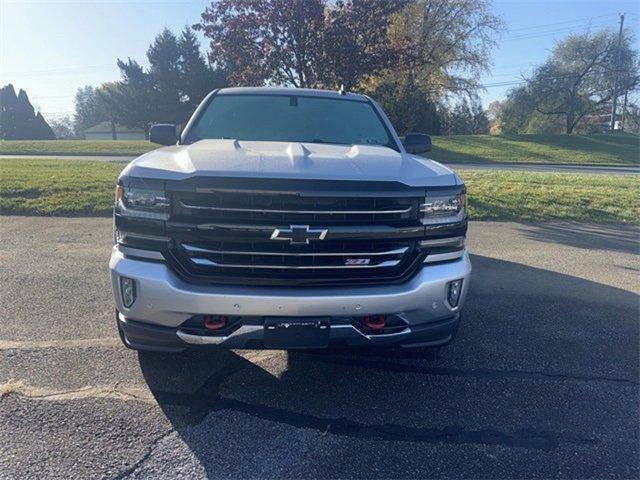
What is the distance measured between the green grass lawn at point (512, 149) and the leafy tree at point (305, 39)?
18070mm

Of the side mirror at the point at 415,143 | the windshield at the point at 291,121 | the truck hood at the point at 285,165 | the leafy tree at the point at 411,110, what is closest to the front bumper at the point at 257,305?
the truck hood at the point at 285,165

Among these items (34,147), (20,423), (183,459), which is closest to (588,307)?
(183,459)

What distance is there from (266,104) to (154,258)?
2.30 metres

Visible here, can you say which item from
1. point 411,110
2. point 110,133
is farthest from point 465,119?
point 110,133

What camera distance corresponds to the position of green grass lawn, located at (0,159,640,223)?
28.7 feet

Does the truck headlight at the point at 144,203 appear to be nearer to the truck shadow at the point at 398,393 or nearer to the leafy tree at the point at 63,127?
the truck shadow at the point at 398,393

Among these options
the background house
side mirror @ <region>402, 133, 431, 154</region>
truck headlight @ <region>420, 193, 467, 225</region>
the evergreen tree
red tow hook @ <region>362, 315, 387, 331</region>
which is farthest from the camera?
the background house

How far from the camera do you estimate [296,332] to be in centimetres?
258

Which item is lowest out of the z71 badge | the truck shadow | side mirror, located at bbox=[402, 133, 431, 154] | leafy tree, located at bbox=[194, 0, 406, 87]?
the truck shadow

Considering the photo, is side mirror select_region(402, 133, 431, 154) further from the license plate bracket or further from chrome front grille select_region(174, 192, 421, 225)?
the license plate bracket

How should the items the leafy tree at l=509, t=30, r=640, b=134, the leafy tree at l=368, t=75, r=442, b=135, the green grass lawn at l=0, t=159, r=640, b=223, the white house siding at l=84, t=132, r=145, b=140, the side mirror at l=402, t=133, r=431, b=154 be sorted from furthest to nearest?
the white house siding at l=84, t=132, r=145, b=140
the leafy tree at l=509, t=30, r=640, b=134
the leafy tree at l=368, t=75, r=442, b=135
the green grass lawn at l=0, t=159, r=640, b=223
the side mirror at l=402, t=133, r=431, b=154

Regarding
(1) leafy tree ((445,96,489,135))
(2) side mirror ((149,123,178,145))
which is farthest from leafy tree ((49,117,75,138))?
(2) side mirror ((149,123,178,145))

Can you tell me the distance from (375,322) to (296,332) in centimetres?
45

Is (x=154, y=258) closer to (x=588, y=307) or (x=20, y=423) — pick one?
(x=20, y=423)
